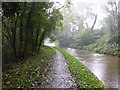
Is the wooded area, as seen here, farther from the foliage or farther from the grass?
the grass

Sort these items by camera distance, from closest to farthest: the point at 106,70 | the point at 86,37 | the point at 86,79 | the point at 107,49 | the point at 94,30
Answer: the point at 86,79
the point at 106,70
the point at 107,49
the point at 86,37
the point at 94,30

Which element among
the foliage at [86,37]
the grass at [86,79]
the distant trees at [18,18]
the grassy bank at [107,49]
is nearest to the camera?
the grass at [86,79]

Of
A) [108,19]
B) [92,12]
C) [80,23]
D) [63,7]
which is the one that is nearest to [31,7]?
[63,7]

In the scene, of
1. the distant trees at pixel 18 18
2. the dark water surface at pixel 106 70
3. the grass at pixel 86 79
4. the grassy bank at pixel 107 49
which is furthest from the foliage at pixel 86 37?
the grass at pixel 86 79

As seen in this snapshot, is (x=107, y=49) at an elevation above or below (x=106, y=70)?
above

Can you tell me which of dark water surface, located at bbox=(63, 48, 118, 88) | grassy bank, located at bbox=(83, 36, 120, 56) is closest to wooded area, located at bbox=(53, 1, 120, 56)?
grassy bank, located at bbox=(83, 36, 120, 56)

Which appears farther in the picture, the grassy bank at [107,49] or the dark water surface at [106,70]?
the grassy bank at [107,49]

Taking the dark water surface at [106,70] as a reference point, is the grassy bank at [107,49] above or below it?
above

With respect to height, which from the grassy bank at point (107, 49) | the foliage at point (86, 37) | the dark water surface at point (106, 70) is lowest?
the dark water surface at point (106, 70)

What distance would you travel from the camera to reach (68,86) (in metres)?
4.41

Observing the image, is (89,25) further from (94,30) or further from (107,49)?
(107,49)

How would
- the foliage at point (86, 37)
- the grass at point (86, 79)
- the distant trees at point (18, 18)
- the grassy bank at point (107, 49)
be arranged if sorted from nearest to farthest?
the grass at point (86, 79) < the distant trees at point (18, 18) < the grassy bank at point (107, 49) < the foliage at point (86, 37)

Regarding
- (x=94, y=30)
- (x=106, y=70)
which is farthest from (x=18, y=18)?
(x=94, y=30)

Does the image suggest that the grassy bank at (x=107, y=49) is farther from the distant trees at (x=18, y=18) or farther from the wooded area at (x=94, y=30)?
the distant trees at (x=18, y=18)
